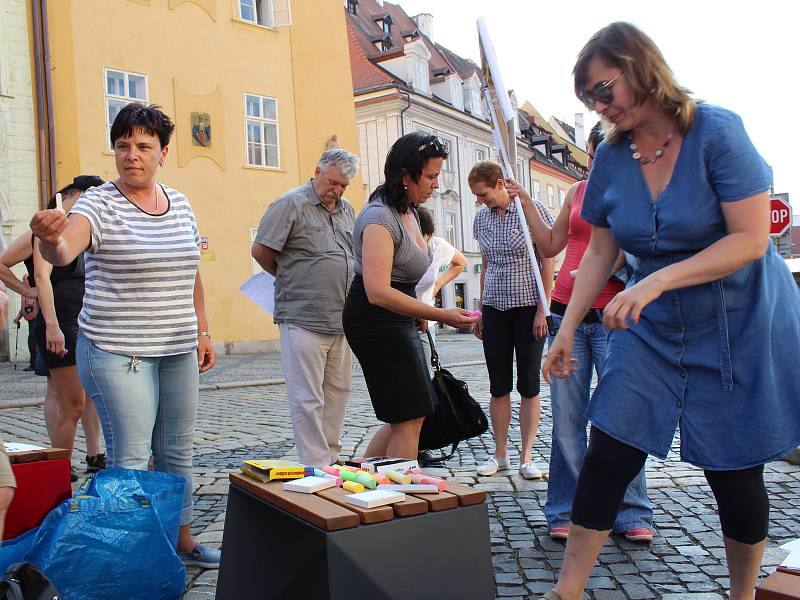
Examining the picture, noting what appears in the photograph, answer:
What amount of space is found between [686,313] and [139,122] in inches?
88.3

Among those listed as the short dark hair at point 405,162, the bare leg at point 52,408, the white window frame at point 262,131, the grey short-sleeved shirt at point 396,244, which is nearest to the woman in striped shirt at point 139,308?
the grey short-sleeved shirt at point 396,244

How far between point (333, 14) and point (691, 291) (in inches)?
922

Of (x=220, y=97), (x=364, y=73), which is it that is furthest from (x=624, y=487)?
(x=364, y=73)

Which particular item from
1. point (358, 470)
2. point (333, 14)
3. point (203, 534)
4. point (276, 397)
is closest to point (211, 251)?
point (333, 14)

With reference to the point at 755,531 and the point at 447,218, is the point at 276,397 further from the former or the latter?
the point at 447,218

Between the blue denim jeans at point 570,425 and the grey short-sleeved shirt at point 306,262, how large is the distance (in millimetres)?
1305

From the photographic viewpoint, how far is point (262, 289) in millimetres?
5352

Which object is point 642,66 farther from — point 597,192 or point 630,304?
point 630,304

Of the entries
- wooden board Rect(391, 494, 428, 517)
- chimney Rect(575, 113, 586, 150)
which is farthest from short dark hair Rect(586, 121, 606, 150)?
chimney Rect(575, 113, 586, 150)

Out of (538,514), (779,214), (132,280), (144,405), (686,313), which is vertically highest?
(779,214)

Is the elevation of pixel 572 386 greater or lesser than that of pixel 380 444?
greater

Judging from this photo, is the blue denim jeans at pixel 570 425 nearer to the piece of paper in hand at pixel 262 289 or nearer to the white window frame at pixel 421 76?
the piece of paper in hand at pixel 262 289

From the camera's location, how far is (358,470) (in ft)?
9.32

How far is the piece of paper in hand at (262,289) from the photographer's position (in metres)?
5.29
